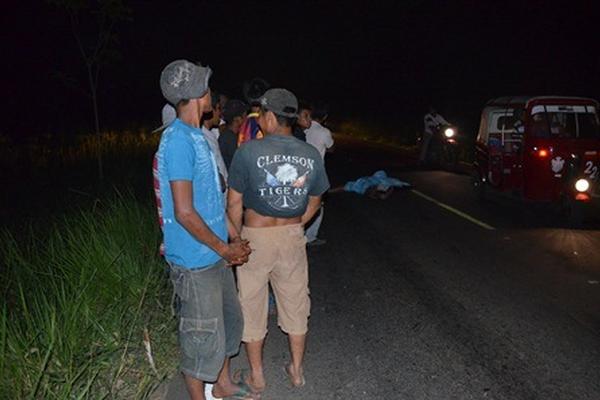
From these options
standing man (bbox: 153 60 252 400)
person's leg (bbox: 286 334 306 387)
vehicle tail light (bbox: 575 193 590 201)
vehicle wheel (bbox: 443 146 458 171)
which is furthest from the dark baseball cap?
vehicle wheel (bbox: 443 146 458 171)

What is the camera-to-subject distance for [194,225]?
3180 millimetres

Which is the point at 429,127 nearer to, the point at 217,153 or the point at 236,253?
the point at 217,153

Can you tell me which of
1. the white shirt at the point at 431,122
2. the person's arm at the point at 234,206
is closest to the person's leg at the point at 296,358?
the person's arm at the point at 234,206

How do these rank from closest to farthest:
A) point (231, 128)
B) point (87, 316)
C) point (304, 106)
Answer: point (87, 316) → point (231, 128) → point (304, 106)

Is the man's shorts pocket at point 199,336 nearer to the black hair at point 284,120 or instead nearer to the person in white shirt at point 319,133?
the black hair at point 284,120

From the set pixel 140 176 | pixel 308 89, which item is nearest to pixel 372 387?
pixel 140 176

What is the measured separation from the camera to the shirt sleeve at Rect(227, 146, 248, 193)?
377 cm

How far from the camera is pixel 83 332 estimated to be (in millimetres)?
4242

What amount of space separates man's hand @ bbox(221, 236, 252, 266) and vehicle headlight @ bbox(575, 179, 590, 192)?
7493mm

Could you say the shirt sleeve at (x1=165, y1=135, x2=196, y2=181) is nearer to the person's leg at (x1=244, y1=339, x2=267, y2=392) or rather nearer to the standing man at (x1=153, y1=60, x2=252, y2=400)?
the standing man at (x1=153, y1=60, x2=252, y2=400)

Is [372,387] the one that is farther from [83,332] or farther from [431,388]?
[83,332]

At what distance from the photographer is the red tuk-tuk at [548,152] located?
9492 millimetres

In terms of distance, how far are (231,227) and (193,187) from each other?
1.93 ft

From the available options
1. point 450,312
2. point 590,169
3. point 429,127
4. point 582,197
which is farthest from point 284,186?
point 429,127
